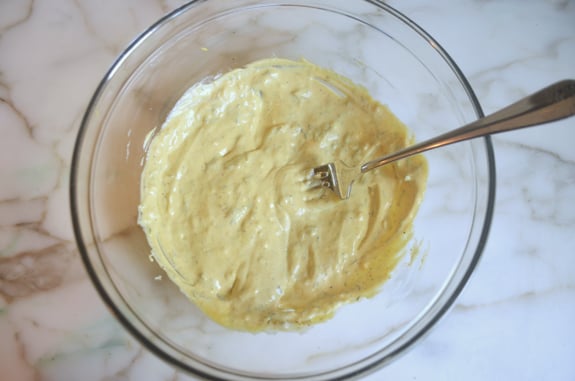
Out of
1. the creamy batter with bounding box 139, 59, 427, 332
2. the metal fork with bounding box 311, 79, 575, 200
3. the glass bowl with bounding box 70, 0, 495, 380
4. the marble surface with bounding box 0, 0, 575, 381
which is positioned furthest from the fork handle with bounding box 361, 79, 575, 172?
the marble surface with bounding box 0, 0, 575, 381

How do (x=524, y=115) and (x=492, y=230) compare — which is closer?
(x=524, y=115)

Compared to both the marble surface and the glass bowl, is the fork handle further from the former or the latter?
the marble surface

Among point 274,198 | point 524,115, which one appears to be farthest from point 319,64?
point 524,115

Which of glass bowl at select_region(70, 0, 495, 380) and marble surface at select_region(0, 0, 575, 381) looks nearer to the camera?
glass bowl at select_region(70, 0, 495, 380)

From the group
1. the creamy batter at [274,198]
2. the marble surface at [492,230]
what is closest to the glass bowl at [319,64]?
the creamy batter at [274,198]

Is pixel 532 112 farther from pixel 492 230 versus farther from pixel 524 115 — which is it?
pixel 492 230
